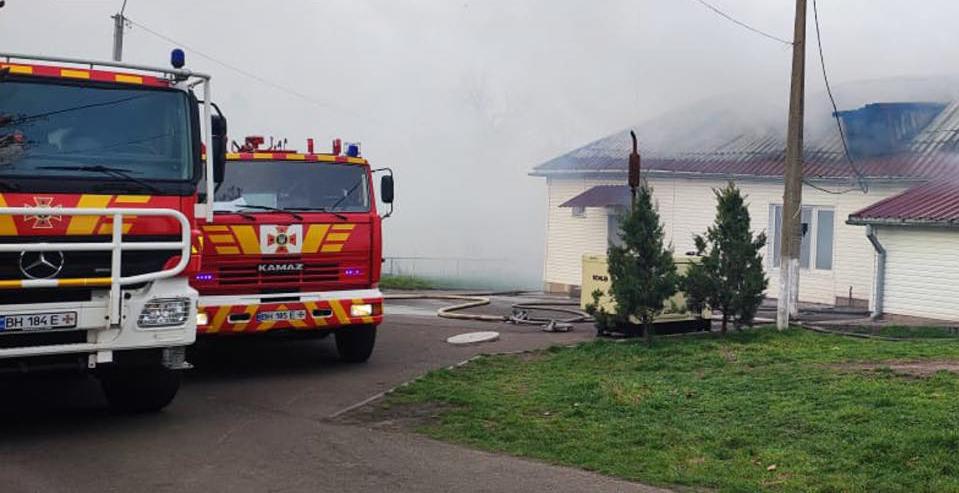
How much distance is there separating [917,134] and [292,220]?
16183mm

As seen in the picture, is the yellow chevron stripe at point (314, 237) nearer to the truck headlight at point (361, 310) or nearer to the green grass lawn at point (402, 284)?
the truck headlight at point (361, 310)

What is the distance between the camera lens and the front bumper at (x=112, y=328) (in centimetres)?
697

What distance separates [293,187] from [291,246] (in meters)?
0.71

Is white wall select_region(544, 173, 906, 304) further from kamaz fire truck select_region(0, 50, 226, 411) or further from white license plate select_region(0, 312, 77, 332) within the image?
white license plate select_region(0, 312, 77, 332)

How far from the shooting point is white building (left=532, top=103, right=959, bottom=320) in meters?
Result: 20.5

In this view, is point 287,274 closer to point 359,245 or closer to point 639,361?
point 359,245

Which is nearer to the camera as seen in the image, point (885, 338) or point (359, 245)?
point (359, 245)

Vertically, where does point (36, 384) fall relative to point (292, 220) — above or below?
below

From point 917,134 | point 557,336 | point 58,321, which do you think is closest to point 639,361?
point 557,336

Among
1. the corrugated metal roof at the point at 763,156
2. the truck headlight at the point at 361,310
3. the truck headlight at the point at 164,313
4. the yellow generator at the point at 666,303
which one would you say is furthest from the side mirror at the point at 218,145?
the corrugated metal roof at the point at 763,156

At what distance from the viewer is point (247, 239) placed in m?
9.98

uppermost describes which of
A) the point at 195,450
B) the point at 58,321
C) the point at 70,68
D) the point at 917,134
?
A: the point at 917,134

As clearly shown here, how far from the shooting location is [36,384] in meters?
9.74

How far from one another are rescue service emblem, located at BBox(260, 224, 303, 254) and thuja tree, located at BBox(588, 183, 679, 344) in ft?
14.5
